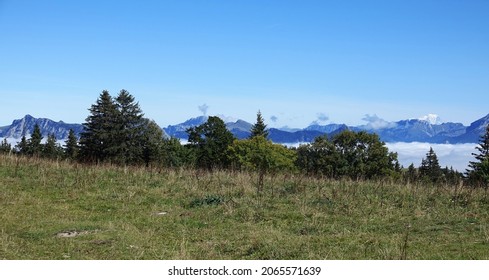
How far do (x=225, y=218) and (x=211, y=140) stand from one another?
7626cm

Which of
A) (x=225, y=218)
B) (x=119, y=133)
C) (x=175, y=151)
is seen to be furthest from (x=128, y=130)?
(x=225, y=218)

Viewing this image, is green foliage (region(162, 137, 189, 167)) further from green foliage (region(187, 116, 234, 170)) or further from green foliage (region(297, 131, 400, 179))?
green foliage (region(297, 131, 400, 179))

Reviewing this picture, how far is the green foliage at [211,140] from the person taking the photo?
84.6m

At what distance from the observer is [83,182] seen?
14742mm

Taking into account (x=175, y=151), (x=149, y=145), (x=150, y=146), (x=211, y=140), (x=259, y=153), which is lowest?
(x=175, y=151)

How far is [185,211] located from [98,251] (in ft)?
13.0

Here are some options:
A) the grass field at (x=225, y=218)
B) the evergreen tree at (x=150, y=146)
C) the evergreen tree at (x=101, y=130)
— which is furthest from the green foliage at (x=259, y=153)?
the grass field at (x=225, y=218)

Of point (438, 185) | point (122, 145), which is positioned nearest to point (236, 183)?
point (438, 185)

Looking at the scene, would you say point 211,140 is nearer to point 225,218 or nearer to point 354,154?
point 354,154

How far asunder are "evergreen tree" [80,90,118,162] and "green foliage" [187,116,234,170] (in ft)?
54.5

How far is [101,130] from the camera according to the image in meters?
76.9

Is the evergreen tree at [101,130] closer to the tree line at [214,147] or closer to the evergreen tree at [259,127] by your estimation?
the tree line at [214,147]

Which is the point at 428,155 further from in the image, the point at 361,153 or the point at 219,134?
the point at 219,134

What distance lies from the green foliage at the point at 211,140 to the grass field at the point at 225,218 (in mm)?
67488
